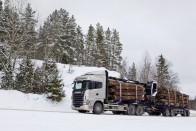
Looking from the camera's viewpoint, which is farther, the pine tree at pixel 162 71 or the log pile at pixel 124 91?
the pine tree at pixel 162 71

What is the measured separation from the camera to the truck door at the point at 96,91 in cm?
2880

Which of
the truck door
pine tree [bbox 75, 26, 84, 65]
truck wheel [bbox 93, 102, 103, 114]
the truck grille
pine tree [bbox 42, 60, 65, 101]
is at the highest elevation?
pine tree [bbox 75, 26, 84, 65]

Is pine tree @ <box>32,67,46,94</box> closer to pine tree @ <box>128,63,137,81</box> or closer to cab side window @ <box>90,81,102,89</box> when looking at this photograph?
cab side window @ <box>90,81,102,89</box>

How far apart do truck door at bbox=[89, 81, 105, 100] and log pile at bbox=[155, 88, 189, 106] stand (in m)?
10.7

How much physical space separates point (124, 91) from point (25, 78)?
1455cm

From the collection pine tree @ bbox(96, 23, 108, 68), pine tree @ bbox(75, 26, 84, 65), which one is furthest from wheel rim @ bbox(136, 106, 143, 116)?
pine tree @ bbox(75, 26, 84, 65)

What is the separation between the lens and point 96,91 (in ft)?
95.9

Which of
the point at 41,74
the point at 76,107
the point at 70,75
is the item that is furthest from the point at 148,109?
the point at 70,75

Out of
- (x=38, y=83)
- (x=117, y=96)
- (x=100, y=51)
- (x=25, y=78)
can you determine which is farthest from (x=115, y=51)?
(x=117, y=96)

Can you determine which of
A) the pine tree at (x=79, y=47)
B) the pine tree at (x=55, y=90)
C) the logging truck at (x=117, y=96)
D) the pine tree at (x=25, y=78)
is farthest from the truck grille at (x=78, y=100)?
the pine tree at (x=79, y=47)

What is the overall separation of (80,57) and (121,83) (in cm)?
5860

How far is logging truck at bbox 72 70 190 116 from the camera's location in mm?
28766

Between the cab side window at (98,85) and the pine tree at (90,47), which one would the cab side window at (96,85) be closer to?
the cab side window at (98,85)

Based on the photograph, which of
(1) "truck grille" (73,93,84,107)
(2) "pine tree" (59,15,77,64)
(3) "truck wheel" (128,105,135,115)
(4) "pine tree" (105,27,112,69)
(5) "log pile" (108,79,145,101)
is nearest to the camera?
(1) "truck grille" (73,93,84,107)
